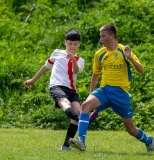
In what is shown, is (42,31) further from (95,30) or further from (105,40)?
(105,40)

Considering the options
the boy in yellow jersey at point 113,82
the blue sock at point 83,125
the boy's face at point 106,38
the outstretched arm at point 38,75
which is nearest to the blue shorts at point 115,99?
the boy in yellow jersey at point 113,82

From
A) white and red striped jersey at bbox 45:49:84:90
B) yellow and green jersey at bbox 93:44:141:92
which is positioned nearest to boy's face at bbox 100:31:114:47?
yellow and green jersey at bbox 93:44:141:92

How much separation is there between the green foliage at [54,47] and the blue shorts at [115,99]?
11.4ft

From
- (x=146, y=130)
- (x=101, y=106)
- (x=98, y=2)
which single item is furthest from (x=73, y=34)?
(x=98, y=2)

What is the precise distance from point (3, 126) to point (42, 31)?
4634mm

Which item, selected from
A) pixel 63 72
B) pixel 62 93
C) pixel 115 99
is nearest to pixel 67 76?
pixel 63 72

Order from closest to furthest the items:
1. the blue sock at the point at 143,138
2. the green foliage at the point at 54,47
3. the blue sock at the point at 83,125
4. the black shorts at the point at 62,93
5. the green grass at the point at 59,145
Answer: the green grass at the point at 59,145, the blue sock at the point at 83,125, the blue sock at the point at 143,138, the black shorts at the point at 62,93, the green foliage at the point at 54,47

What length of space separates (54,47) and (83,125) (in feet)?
24.1

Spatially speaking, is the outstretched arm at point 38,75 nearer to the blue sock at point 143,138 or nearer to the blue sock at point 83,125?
the blue sock at point 83,125

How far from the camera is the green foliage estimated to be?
11680mm

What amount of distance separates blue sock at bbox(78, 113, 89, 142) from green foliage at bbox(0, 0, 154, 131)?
3708 mm

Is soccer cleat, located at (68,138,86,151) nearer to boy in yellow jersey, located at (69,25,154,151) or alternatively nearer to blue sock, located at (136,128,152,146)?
boy in yellow jersey, located at (69,25,154,151)

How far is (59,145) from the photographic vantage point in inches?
346

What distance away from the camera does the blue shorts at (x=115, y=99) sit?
7.84 meters
